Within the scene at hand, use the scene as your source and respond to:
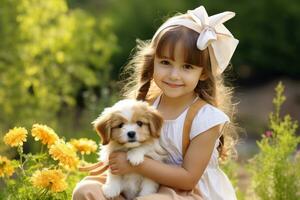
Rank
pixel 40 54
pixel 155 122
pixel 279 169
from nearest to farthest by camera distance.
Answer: pixel 155 122
pixel 279 169
pixel 40 54

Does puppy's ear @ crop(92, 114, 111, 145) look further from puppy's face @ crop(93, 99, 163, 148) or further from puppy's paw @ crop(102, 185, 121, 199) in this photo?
puppy's paw @ crop(102, 185, 121, 199)

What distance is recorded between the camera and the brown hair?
156 inches

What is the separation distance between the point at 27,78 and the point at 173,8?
4.29 meters

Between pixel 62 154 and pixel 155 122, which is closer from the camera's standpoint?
pixel 155 122

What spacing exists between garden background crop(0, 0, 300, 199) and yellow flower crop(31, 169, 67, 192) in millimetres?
1740

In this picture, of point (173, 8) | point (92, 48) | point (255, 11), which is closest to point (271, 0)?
point (255, 11)

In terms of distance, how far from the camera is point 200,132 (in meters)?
3.92

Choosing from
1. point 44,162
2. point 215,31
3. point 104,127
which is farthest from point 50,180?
point 215,31

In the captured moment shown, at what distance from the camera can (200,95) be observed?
4.21 metres

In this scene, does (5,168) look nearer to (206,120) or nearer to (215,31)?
(206,120)

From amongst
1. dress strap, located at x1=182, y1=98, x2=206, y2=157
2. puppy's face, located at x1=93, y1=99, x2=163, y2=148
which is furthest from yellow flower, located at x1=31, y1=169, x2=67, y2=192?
dress strap, located at x1=182, y1=98, x2=206, y2=157

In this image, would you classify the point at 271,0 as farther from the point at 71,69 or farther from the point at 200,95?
the point at 200,95

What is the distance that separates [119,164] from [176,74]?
23.8 inches

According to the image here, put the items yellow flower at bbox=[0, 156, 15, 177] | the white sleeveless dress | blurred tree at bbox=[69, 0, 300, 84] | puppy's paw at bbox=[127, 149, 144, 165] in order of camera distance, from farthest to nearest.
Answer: blurred tree at bbox=[69, 0, 300, 84]
yellow flower at bbox=[0, 156, 15, 177]
the white sleeveless dress
puppy's paw at bbox=[127, 149, 144, 165]
